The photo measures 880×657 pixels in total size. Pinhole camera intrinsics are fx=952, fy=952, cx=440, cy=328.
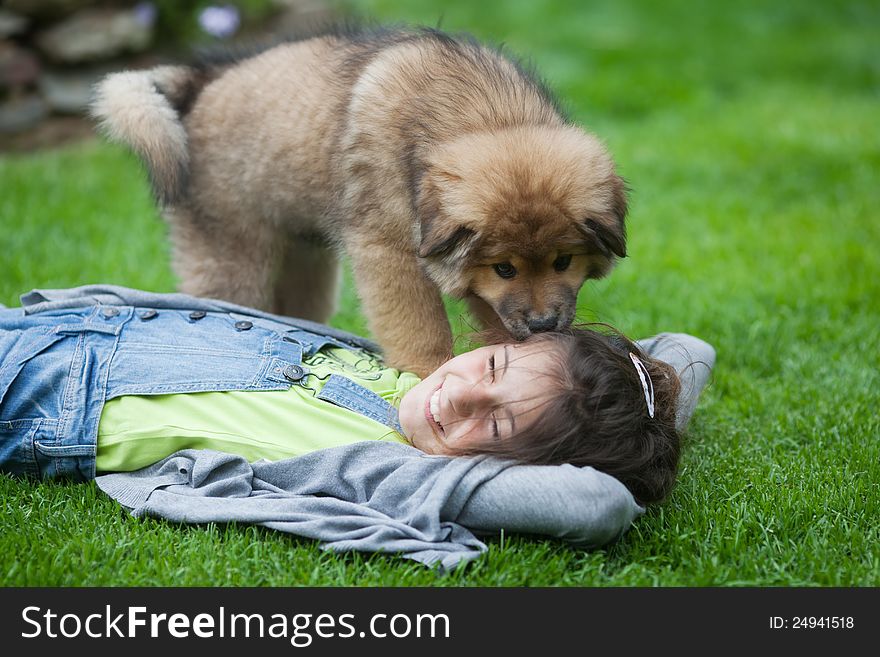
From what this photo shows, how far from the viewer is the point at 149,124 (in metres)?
4.09

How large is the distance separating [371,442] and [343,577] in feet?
1.63

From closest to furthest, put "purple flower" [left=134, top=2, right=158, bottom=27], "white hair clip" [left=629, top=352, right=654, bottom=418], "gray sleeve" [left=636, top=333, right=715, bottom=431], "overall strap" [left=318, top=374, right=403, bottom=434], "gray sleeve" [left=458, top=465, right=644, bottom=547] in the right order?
"gray sleeve" [left=458, top=465, right=644, bottom=547]
"white hair clip" [left=629, top=352, right=654, bottom=418]
"overall strap" [left=318, top=374, right=403, bottom=434]
"gray sleeve" [left=636, top=333, right=715, bottom=431]
"purple flower" [left=134, top=2, right=158, bottom=27]

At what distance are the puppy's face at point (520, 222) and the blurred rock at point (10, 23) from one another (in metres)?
5.59

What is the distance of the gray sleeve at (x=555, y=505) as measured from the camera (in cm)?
266

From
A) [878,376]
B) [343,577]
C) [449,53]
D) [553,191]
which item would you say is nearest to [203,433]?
[343,577]

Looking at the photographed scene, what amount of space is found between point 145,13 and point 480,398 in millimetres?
6160

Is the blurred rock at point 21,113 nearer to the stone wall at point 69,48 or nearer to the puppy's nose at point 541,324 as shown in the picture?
the stone wall at point 69,48

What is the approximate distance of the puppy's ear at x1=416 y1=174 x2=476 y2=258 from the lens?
127 inches

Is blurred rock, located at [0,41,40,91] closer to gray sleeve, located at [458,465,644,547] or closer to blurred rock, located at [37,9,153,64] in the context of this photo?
blurred rock, located at [37,9,153,64]

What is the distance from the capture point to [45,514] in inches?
114

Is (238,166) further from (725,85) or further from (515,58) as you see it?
(725,85)

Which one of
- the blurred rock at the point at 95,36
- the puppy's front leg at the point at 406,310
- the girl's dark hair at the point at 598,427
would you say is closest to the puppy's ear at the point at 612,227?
the girl's dark hair at the point at 598,427

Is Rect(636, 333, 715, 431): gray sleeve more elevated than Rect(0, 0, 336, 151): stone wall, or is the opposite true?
Rect(0, 0, 336, 151): stone wall

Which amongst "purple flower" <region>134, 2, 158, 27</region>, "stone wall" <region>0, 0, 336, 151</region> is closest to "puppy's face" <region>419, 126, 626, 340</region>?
"stone wall" <region>0, 0, 336, 151</region>
